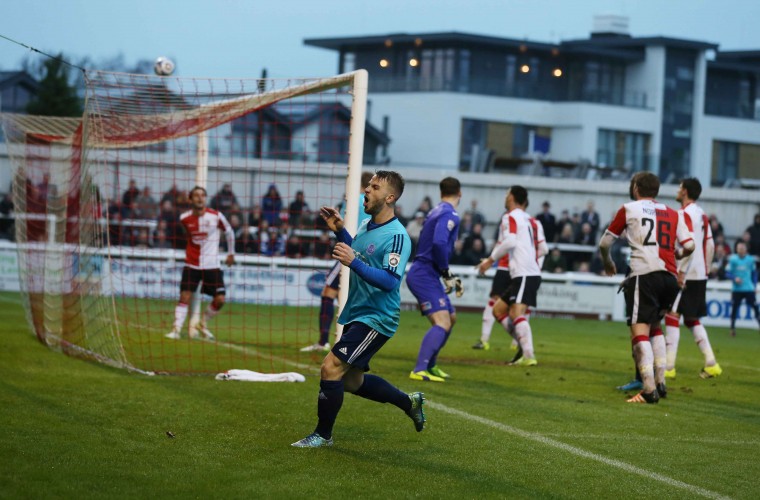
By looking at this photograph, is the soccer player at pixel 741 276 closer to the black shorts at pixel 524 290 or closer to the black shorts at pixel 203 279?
the black shorts at pixel 524 290

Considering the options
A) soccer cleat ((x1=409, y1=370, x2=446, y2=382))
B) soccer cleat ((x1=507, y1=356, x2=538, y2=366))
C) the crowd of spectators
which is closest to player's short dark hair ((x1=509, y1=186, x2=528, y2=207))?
soccer cleat ((x1=507, y1=356, x2=538, y2=366))

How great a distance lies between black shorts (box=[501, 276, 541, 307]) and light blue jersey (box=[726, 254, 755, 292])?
994 centimetres

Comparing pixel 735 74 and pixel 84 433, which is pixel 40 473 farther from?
pixel 735 74

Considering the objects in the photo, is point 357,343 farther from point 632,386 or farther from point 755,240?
point 755,240

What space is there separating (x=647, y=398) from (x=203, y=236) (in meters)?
7.08

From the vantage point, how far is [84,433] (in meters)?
7.78

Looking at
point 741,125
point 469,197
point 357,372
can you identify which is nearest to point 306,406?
point 357,372

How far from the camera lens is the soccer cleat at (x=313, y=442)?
761 cm

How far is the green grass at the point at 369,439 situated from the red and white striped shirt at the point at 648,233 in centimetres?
140

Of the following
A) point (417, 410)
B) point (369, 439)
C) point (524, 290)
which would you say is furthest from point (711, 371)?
point (369, 439)

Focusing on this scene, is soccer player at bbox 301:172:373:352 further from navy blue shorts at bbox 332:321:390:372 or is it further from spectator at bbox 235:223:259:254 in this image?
spectator at bbox 235:223:259:254

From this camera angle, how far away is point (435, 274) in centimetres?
1184

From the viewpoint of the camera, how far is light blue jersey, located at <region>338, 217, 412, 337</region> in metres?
7.41

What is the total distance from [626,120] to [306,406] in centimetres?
5973
